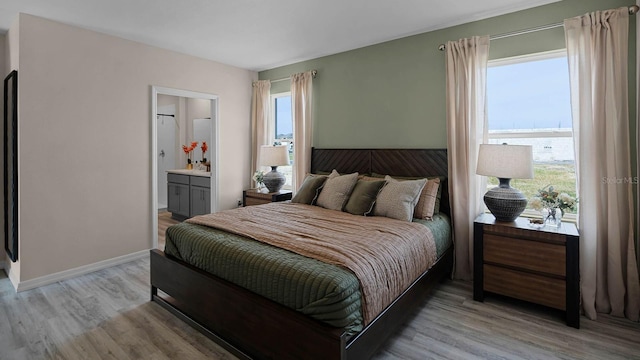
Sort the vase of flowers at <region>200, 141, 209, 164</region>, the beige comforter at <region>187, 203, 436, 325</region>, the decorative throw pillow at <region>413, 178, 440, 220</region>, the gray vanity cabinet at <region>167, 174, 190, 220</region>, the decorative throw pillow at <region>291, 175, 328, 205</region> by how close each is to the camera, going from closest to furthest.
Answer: the beige comforter at <region>187, 203, 436, 325</region> < the decorative throw pillow at <region>413, 178, 440, 220</region> < the decorative throw pillow at <region>291, 175, 328, 205</region> < the gray vanity cabinet at <region>167, 174, 190, 220</region> < the vase of flowers at <region>200, 141, 209, 164</region>

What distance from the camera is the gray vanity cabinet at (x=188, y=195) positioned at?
5.07 meters

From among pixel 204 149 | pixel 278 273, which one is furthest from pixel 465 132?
pixel 204 149

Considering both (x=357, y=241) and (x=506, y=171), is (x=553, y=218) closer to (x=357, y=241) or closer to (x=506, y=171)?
(x=506, y=171)

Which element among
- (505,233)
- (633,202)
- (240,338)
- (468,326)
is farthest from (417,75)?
(240,338)

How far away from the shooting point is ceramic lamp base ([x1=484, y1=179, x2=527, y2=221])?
104 inches

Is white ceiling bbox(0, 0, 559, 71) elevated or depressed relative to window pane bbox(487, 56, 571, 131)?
elevated

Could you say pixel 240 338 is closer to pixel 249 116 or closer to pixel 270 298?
pixel 270 298

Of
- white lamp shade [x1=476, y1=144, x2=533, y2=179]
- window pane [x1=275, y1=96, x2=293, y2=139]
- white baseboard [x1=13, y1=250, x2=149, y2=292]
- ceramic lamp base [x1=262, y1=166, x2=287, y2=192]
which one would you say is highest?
window pane [x1=275, y1=96, x2=293, y2=139]

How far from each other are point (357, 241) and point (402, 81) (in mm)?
2212

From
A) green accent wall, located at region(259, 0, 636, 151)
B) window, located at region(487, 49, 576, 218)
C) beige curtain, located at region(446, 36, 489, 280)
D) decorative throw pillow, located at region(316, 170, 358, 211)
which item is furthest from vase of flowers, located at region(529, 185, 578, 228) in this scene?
decorative throw pillow, located at region(316, 170, 358, 211)

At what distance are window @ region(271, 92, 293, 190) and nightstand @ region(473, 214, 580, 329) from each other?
294 centimetres

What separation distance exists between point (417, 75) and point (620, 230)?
2.22 metres

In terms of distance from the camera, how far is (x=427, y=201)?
10.0 feet

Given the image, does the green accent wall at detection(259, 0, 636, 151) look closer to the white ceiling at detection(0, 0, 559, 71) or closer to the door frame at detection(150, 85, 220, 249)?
the white ceiling at detection(0, 0, 559, 71)
